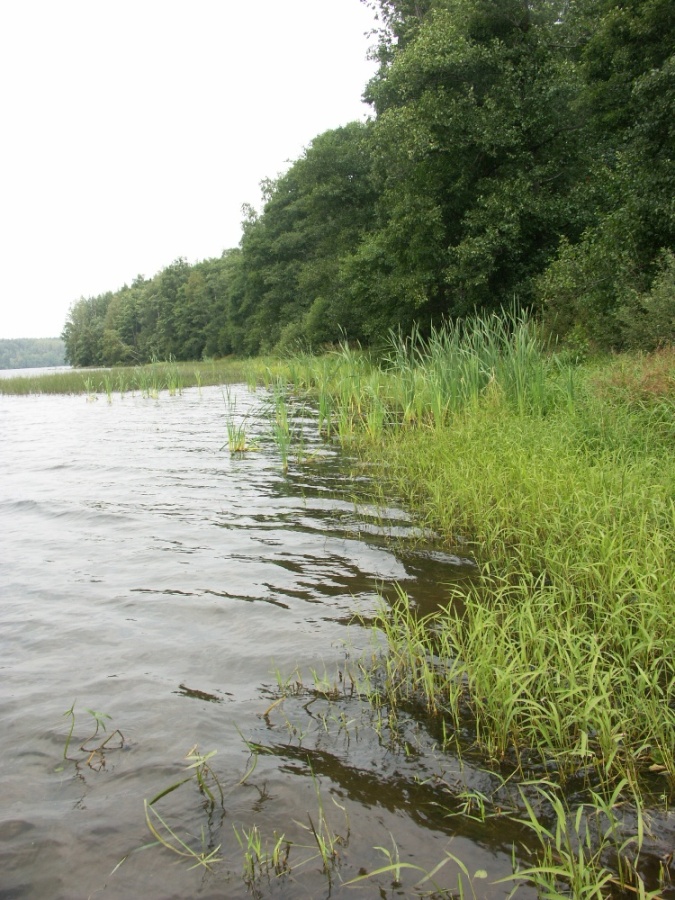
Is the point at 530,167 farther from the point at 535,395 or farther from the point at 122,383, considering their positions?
the point at 122,383

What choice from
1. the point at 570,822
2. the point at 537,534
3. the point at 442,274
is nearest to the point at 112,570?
the point at 537,534

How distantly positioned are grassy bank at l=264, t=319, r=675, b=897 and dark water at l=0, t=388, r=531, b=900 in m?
0.27

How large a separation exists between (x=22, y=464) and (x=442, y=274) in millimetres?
14125

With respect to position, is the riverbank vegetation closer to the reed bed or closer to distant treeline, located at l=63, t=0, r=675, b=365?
distant treeline, located at l=63, t=0, r=675, b=365

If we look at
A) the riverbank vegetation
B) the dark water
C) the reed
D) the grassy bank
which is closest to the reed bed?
the reed

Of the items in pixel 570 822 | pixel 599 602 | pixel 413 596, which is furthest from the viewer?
pixel 413 596

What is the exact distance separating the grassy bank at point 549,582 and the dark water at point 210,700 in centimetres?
27

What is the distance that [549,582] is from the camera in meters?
4.21

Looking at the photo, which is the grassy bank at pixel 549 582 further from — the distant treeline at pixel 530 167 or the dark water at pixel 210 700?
the distant treeline at pixel 530 167

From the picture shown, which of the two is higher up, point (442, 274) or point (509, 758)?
point (442, 274)

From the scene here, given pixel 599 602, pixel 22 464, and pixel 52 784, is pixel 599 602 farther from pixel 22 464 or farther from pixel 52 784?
pixel 22 464

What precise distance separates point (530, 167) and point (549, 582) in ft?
55.0

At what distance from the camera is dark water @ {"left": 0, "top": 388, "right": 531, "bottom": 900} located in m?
2.18

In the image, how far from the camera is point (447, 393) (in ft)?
27.4
